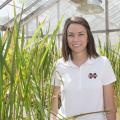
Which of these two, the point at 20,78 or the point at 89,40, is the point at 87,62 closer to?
the point at 89,40

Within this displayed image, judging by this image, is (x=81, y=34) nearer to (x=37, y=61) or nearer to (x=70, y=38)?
(x=70, y=38)

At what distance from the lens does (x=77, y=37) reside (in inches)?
41.1

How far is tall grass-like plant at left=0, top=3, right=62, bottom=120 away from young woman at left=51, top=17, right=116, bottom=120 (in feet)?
0.25

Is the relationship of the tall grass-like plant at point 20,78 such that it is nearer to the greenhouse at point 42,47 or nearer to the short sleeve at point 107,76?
the greenhouse at point 42,47

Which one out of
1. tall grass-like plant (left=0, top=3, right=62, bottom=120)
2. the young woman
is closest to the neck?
the young woman

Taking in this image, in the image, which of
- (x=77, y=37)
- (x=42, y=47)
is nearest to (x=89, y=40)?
(x=77, y=37)

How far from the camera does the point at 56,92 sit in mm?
1135

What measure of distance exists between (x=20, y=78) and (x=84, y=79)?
332 mm

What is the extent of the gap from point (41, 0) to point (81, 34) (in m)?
3.79

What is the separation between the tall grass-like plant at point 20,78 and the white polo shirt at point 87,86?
0.07m

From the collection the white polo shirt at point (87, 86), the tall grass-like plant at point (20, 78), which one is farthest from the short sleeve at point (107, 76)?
the tall grass-like plant at point (20, 78)

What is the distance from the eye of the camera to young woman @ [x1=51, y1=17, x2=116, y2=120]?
1045mm

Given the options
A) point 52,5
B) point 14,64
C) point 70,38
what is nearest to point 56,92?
point 70,38

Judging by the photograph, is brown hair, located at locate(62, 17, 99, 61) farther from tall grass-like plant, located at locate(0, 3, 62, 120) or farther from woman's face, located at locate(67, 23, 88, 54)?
tall grass-like plant, located at locate(0, 3, 62, 120)
